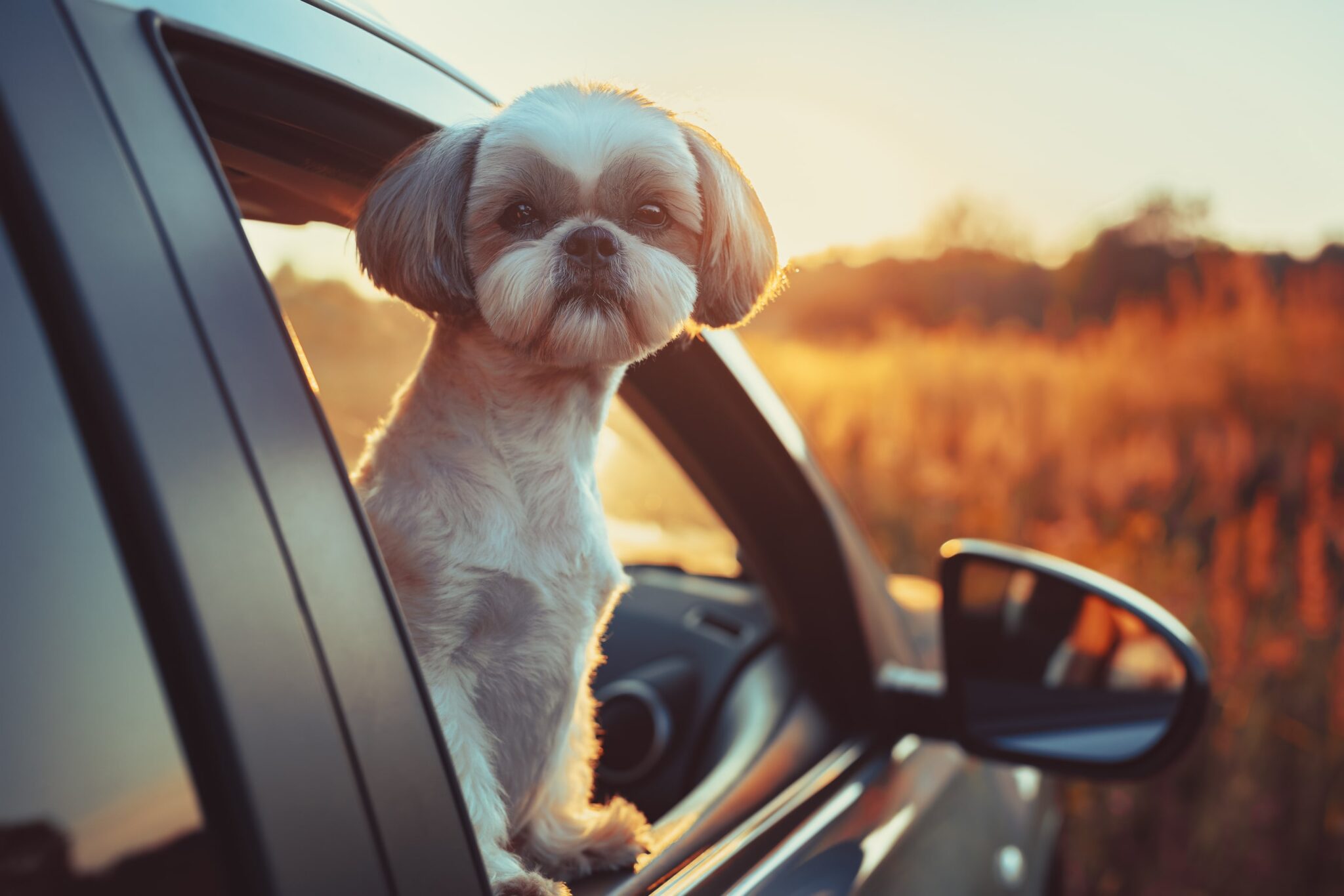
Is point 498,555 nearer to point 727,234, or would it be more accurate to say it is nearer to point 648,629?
point 727,234

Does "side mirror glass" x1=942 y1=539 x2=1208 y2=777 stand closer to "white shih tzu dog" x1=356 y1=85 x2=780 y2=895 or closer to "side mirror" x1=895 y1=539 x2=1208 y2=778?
"side mirror" x1=895 y1=539 x2=1208 y2=778

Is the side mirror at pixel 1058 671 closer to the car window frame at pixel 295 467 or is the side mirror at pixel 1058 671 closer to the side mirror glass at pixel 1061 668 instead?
the side mirror glass at pixel 1061 668

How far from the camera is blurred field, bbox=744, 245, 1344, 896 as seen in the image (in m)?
4.21

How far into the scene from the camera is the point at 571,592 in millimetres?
1090

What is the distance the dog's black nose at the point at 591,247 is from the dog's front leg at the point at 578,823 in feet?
1.59

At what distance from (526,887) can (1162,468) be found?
5028 mm

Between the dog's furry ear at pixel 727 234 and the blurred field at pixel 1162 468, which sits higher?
the dog's furry ear at pixel 727 234

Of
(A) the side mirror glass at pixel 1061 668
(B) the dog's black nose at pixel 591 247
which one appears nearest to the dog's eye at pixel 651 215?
(B) the dog's black nose at pixel 591 247

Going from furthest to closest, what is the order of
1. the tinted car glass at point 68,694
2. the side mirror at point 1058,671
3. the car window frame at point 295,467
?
1. the side mirror at point 1058,671
2. the car window frame at point 295,467
3. the tinted car glass at point 68,694

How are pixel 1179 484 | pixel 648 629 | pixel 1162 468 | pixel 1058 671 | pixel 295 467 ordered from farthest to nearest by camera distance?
1. pixel 1179 484
2. pixel 1162 468
3. pixel 1058 671
4. pixel 648 629
5. pixel 295 467

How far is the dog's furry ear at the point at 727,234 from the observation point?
1302mm

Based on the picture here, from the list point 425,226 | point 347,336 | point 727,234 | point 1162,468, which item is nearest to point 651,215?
A: point 727,234

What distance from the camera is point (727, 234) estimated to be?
131 centimetres

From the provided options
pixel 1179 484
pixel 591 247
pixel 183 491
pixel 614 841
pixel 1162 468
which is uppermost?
pixel 591 247
